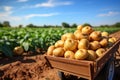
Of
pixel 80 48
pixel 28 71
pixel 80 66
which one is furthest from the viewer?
pixel 28 71

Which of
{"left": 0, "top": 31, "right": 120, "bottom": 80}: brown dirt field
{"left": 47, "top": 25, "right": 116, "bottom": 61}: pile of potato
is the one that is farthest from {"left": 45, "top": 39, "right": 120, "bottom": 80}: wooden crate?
{"left": 0, "top": 31, "right": 120, "bottom": 80}: brown dirt field

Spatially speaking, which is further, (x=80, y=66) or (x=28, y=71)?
(x=28, y=71)

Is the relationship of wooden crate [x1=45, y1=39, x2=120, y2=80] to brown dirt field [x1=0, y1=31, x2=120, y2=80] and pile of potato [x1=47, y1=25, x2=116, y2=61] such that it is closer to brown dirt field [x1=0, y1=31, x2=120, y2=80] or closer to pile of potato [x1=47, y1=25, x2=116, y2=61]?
pile of potato [x1=47, y1=25, x2=116, y2=61]

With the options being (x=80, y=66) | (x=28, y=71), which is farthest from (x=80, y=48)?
(x=28, y=71)

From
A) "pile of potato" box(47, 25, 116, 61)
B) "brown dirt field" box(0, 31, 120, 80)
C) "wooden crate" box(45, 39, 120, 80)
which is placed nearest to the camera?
"wooden crate" box(45, 39, 120, 80)

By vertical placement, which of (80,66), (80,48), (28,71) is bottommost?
(28,71)

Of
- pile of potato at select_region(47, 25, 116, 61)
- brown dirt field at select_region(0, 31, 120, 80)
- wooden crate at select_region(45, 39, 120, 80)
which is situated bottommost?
brown dirt field at select_region(0, 31, 120, 80)

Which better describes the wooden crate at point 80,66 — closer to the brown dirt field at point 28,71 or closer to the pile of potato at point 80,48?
the pile of potato at point 80,48

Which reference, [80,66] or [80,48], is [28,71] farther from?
[80,66]

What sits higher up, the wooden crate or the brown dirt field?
the wooden crate

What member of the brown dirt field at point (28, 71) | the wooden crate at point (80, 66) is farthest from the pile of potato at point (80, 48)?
the brown dirt field at point (28, 71)

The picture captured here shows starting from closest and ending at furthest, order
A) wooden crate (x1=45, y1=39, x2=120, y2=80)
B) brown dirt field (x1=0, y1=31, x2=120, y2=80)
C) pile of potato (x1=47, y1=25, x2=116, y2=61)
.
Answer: wooden crate (x1=45, y1=39, x2=120, y2=80)
pile of potato (x1=47, y1=25, x2=116, y2=61)
brown dirt field (x1=0, y1=31, x2=120, y2=80)

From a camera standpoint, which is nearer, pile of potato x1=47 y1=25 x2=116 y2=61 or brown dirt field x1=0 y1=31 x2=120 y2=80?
pile of potato x1=47 y1=25 x2=116 y2=61

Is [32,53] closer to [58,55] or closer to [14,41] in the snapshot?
[14,41]
